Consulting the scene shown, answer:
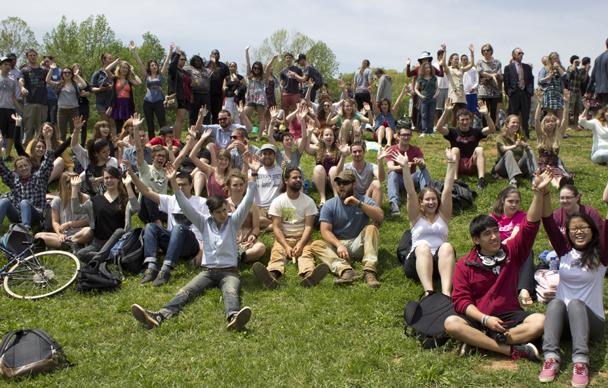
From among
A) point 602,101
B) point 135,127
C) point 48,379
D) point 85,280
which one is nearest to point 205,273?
point 85,280

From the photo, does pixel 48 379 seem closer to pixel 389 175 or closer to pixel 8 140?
pixel 389 175

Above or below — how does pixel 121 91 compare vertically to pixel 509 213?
above

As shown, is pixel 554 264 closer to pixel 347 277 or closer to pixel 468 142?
pixel 347 277

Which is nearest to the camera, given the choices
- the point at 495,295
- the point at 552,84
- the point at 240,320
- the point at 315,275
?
the point at 495,295

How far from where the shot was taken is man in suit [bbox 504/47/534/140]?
1480cm

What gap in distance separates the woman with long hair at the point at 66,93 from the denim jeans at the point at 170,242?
6.67 metres

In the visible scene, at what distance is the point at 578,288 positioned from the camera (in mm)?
5719

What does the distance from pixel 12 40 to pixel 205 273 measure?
173ft

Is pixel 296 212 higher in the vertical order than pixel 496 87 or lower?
lower

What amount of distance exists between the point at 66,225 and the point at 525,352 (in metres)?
6.67

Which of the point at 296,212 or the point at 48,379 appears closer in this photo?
the point at 48,379

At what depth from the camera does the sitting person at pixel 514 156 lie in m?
11.3

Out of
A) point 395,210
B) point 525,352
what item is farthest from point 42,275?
point 525,352

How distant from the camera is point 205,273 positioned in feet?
25.0
